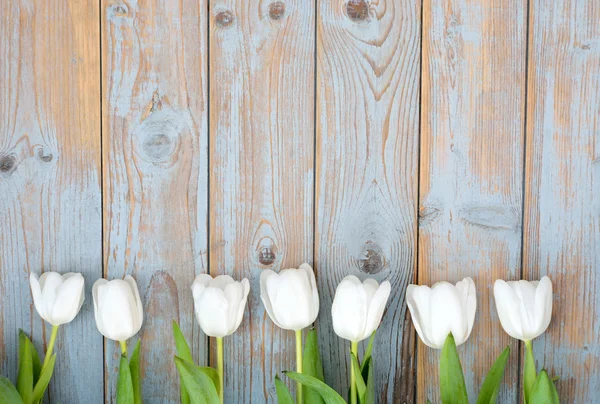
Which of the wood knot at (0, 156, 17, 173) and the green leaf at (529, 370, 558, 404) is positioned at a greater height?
the wood knot at (0, 156, 17, 173)

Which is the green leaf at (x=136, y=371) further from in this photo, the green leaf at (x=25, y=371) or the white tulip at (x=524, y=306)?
the white tulip at (x=524, y=306)

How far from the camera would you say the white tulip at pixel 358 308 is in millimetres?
828

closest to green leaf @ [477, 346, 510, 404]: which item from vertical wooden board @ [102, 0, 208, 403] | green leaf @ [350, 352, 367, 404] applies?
green leaf @ [350, 352, 367, 404]

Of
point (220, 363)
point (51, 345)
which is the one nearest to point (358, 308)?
point (220, 363)

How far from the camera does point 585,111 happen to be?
91 cm

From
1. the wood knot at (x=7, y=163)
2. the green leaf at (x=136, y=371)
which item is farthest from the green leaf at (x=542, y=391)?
the wood knot at (x=7, y=163)

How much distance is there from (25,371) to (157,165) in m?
0.35

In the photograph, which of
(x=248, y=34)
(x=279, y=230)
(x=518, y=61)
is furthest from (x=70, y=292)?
(x=518, y=61)

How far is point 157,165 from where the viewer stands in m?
0.92

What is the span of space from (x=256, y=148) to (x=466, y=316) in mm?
387

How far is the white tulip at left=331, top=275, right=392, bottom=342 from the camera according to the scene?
2.72 ft

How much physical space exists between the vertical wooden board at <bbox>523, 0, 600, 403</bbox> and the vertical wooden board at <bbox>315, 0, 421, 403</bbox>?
18 cm

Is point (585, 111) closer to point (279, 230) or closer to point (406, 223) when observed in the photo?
point (406, 223)

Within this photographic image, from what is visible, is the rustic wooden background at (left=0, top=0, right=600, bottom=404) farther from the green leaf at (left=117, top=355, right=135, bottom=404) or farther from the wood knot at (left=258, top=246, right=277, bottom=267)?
the green leaf at (left=117, top=355, right=135, bottom=404)
